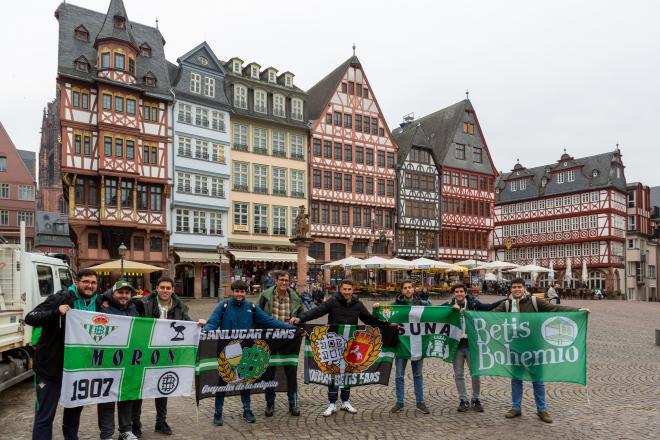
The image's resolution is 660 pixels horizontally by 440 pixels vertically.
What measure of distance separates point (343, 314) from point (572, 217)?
61.4 meters

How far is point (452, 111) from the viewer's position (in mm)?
55969

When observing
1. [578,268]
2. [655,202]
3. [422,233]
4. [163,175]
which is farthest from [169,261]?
[655,202]

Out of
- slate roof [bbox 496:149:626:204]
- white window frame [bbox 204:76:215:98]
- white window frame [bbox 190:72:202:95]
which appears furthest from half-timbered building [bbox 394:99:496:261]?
white window frame [bbox 190:72:202:95]

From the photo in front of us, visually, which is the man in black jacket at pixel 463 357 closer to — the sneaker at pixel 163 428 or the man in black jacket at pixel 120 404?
the sneaker at pixel 163 428

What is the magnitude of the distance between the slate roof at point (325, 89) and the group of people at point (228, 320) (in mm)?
38711

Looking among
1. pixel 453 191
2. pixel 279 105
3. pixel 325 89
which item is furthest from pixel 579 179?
pixel 279 105

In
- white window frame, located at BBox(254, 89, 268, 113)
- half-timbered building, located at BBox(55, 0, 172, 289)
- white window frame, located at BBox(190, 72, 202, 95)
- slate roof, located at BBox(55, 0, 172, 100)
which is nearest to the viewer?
half-timbered building, located at BBox(55, 0, 172, 289)

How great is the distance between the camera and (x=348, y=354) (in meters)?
8.59

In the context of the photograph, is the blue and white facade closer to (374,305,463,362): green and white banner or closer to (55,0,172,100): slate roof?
(55,0,172,100): slate roof

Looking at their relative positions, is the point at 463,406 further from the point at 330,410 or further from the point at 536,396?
the point at 330,410

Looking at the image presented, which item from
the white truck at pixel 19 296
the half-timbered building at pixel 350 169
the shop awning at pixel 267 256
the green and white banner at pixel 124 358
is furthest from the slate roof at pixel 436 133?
the green and white banner at pixel 124 358

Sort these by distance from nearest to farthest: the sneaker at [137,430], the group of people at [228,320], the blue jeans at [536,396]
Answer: the group of people at [228,320], the sneaker at [137,430], the blue jeans at [536,396]

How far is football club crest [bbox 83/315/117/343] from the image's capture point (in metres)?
6.71

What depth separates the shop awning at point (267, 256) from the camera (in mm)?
40281
